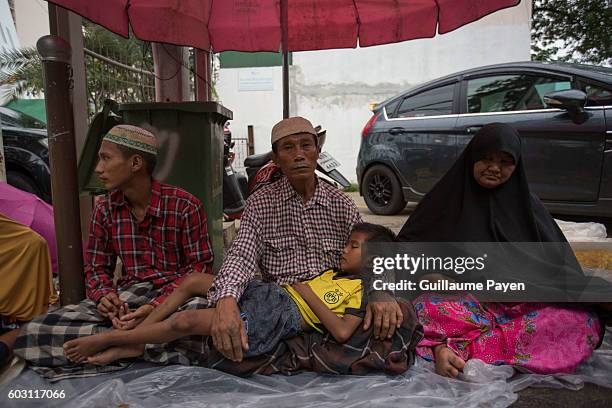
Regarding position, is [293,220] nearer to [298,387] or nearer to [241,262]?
[241,262]

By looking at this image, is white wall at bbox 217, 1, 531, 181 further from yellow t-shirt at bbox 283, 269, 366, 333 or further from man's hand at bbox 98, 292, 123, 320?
man's hand at bbox 98, 292, 123, 320

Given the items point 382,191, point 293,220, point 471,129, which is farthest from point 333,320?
point 382,191

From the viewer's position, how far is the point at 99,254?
2225 millimetres

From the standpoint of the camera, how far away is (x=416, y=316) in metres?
2.03

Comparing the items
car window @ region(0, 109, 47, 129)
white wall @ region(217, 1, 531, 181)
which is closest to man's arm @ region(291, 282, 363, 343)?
car window @ region(0, 109, 47, 129)

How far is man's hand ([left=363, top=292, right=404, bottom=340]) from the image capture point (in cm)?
188

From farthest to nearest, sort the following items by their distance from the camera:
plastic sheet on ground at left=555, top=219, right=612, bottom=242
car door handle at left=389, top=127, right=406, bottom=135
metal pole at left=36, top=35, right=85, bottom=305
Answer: car door handle at left=389, top=127, right=406, bottom=135, plastic sheet on ground at left=555, top=219, right=612, bottom=242, metal pole at left=36, top=35, right=85, bottom=305

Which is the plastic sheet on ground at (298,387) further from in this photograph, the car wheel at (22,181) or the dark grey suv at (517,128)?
the car wheel at (22,181)

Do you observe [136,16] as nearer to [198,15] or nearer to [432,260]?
[198,15]

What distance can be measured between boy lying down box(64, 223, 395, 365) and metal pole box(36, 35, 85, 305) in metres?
0.58

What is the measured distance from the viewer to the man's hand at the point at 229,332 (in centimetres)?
179

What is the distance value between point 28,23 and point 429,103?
616 cm

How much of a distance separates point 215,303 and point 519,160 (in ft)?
4.98

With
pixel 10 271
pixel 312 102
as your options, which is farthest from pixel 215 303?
pixel 312 102
